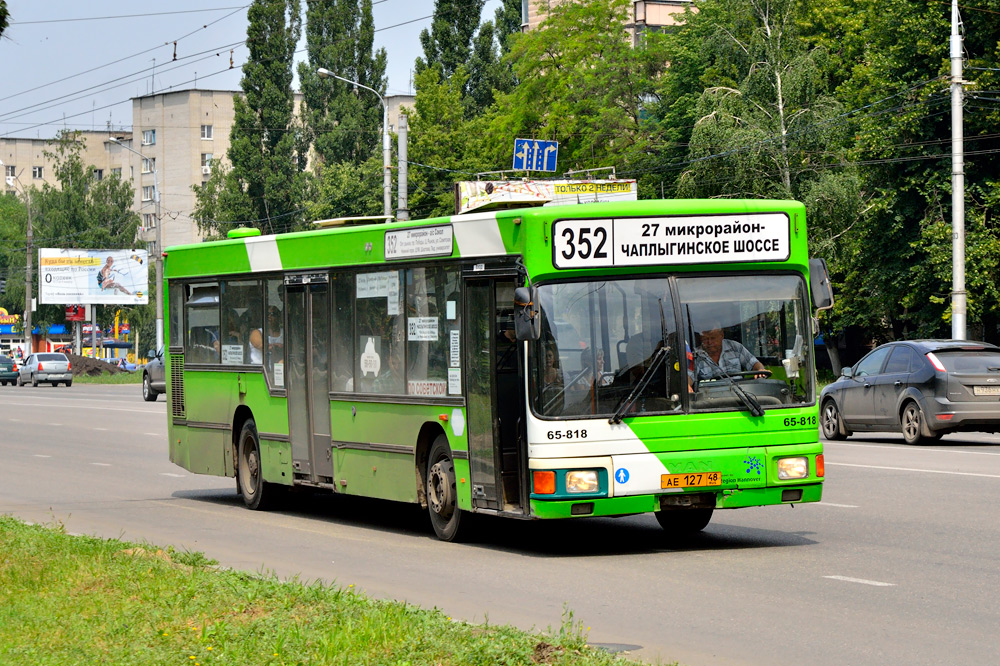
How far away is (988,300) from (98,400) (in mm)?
26876

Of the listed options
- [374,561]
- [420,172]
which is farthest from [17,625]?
[420,172]

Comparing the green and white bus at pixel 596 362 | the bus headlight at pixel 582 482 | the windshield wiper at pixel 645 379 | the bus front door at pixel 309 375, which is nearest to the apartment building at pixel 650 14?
the bus front door at pixel 309 375

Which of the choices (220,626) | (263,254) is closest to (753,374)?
(220,626)

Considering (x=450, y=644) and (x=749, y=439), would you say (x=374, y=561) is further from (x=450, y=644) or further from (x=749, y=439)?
(x=450, y=644)

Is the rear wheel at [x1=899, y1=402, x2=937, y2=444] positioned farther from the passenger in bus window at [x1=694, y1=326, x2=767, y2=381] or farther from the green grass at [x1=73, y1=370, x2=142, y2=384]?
the green grass at [x1=73, y1=370, x2=142, y2=384]

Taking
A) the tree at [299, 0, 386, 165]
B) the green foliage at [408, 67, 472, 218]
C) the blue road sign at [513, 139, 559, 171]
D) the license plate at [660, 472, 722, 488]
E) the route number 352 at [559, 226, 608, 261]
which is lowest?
the license plate at [660, 472, 722, 488]

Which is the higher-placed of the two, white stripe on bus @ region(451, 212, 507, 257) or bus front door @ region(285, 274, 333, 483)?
white stripe on bus @ region(451, 212, 507, 257)

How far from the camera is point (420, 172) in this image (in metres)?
70.6

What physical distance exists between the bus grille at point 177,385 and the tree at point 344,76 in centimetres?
6186

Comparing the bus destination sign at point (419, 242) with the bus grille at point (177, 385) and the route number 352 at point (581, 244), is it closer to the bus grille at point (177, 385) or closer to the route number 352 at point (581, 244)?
the route number 352 at point (581, 244)

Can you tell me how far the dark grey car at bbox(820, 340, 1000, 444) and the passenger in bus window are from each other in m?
11.4

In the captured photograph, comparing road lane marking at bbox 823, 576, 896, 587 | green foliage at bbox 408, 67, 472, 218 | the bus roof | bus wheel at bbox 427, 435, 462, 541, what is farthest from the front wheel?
green foliage at bbox 408, 67, 472, 218

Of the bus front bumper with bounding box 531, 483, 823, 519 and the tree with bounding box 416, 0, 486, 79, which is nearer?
the bus front bumper with bounding box 531, 483, 823, 519

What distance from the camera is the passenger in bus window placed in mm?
11477
